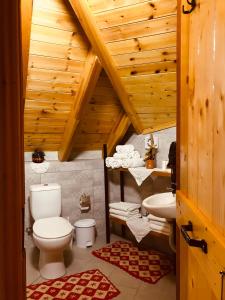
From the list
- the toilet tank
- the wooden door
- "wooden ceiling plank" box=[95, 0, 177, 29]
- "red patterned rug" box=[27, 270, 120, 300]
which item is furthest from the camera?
the toilet tank

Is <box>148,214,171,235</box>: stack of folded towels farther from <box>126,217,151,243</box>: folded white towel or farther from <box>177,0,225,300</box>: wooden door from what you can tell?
<box>177,0,225,300</box>: wooden door

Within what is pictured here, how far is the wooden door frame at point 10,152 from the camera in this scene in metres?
0.76

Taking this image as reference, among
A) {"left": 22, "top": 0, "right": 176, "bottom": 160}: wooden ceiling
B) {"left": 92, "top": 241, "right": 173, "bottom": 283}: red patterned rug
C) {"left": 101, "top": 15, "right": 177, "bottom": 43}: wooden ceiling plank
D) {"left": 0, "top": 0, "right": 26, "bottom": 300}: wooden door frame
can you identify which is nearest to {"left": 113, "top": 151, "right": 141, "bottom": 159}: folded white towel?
{"left": 22, "top": 0, "right": 176, "bottom": 160}: wooden ceiling

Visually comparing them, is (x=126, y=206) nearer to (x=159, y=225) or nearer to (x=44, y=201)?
(x=159, y=225)

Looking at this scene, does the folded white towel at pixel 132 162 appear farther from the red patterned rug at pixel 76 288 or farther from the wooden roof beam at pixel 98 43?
the red patterned rug at pixel 76 288

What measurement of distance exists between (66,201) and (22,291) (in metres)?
2.55

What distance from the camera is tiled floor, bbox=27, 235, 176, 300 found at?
2281mm

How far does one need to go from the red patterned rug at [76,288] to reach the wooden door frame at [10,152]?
1.61m

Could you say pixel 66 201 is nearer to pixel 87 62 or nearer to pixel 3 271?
pixel 87 62

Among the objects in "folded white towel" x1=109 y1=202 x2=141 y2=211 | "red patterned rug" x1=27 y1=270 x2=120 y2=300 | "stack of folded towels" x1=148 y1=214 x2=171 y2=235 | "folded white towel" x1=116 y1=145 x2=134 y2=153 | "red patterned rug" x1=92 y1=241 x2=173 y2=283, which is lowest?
"red patterned rug" x1=27 y1=270 x2=120 y2=300

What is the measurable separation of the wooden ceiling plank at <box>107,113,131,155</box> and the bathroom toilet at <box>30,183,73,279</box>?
2.95 ft

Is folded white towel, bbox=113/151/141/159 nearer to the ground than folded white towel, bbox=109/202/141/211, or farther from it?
farther from it

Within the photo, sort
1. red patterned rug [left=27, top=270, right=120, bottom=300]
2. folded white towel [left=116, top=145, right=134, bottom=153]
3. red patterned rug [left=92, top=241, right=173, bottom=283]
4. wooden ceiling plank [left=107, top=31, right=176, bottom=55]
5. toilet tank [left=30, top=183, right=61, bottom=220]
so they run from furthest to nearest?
folded white towel [left=116, top=145, right=134, bottom=153]
toilet tank [left=30, top=183, right=61, bottom=220]
red patterned rug [left=92, top=241, right=173, bottom=283]
red patterned rug [left=27, top=270, right=120, bottom=300]
wooden ceiling plank [left=107, top=31, right=176, bottom=55]

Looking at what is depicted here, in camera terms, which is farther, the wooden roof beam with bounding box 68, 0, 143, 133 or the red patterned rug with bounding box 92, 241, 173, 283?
the red patterned rug with bounding box 92, 241, 173, 283
